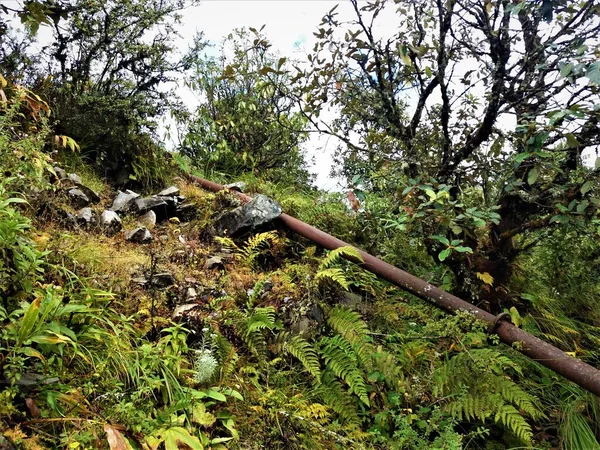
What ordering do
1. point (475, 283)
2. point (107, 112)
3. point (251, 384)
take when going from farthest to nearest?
point (107, 112) → point (475, 283) → point (251, 384)

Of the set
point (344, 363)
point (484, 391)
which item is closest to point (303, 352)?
point (344, 363)

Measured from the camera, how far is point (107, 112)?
15.0 feet

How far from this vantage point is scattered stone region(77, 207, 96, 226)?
3.41 metres

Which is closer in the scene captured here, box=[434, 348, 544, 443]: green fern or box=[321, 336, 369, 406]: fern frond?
box=[434, 348, 544, 443]: green fern

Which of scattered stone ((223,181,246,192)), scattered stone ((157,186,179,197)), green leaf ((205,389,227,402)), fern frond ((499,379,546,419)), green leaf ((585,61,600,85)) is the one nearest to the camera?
green leaf ((585,61,600,85))

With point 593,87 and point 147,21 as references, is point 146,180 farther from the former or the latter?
point 593,87

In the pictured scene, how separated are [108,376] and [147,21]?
473 centimetres

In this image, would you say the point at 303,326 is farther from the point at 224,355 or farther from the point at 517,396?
the point at 517,396

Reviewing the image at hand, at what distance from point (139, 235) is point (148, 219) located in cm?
50

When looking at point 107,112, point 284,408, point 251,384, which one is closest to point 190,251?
point 251,384

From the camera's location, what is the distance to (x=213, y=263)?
11.2 feet

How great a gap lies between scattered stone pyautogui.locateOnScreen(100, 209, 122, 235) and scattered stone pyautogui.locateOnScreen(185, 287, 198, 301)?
1.12 metres

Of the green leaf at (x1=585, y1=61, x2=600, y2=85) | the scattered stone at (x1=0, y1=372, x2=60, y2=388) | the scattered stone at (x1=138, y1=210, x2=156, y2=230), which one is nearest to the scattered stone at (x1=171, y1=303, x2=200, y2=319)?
the scattered stone at (x1=0, y1=372, x2=60, y2=388)

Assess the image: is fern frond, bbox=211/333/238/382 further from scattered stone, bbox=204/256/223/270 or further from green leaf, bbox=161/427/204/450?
scattered stone, bbox=204/256/223/270
